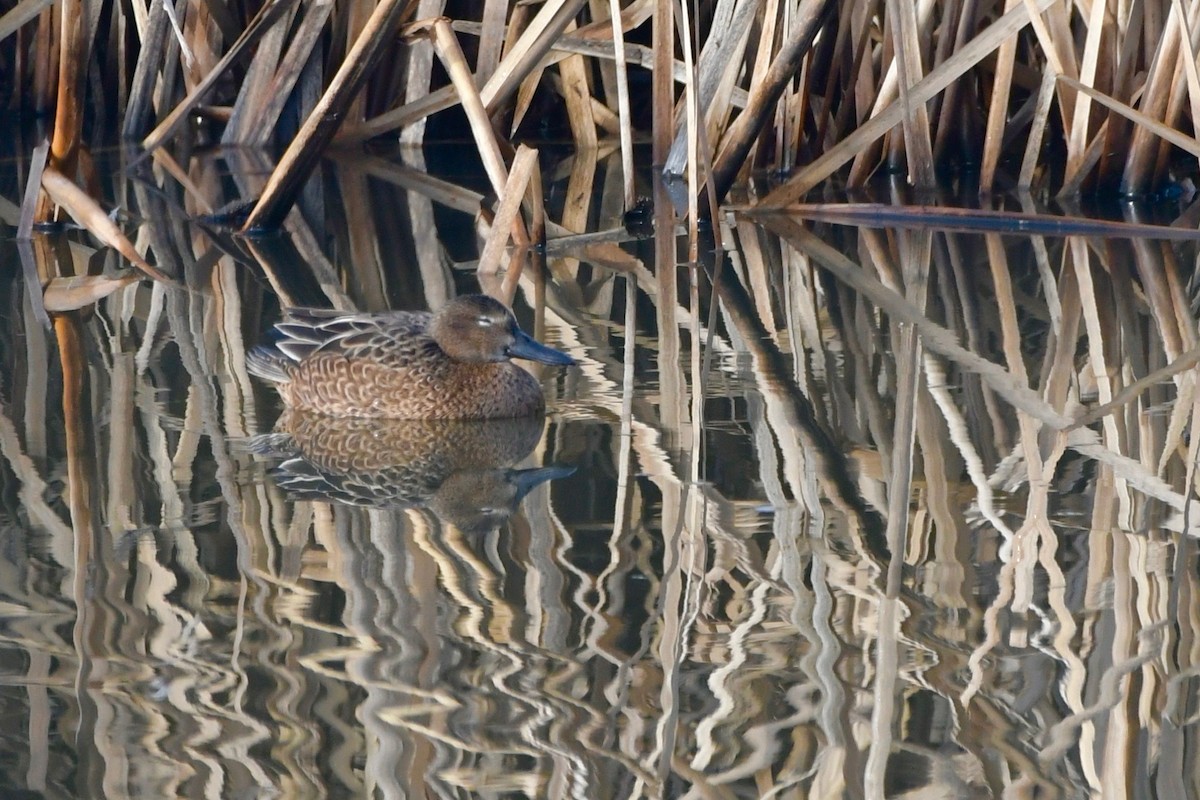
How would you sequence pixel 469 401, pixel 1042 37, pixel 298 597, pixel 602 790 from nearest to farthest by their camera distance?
pixel 602 790
pixel 298 597
pixel 469 401
pixel 1042 37

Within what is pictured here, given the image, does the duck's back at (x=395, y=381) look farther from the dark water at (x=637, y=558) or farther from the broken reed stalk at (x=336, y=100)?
the broken reed stalk at (x=336, y=100)

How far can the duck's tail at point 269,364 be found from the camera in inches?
175

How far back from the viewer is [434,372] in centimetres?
430

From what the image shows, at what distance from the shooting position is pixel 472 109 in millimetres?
5805

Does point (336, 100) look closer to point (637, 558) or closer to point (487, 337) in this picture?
point (487, 337)

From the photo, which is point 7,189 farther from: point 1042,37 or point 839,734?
point 839,734

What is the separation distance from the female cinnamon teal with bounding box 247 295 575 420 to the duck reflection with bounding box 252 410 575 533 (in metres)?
0.04

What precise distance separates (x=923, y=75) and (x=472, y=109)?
6.98 ft

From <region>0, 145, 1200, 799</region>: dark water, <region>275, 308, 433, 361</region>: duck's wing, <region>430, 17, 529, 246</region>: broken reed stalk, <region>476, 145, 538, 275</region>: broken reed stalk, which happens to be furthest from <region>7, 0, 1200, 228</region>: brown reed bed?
<region>275, 308, 433, 361</region>: duck's wing

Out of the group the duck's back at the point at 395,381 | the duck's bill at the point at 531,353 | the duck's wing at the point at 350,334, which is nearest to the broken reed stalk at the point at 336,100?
the duck's wing at the point at 350,334

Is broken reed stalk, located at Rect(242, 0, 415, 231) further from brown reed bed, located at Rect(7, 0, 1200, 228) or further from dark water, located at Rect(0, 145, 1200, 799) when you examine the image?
dark water, located at Rect(0, 145, 1200, 799)

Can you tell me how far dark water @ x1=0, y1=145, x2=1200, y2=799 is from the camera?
242cm

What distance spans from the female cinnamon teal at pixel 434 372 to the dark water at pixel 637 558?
0.28 feet

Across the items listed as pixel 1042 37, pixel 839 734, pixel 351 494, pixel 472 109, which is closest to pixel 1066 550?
pixel 839 734
